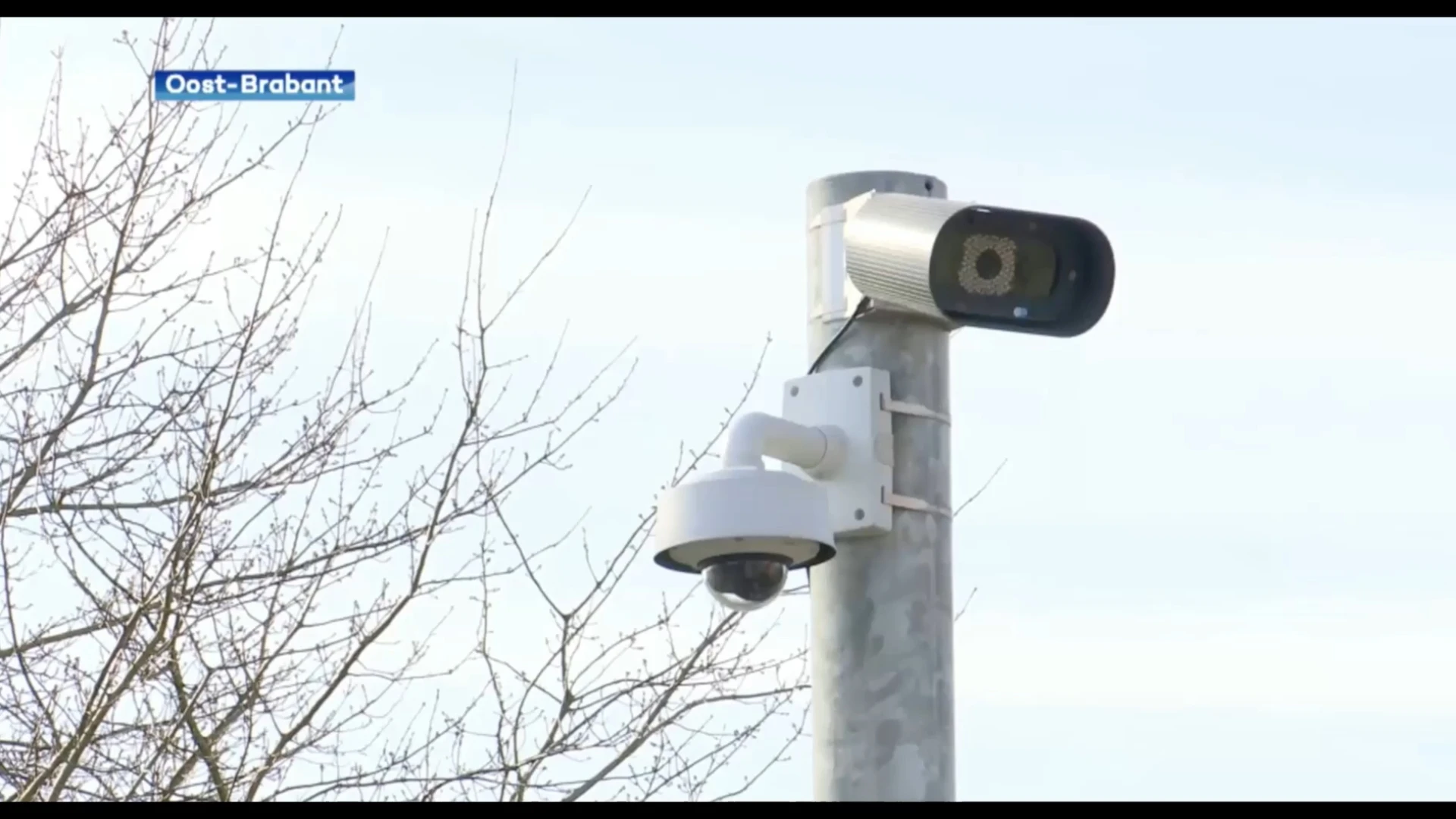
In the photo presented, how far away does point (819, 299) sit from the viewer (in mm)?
4488

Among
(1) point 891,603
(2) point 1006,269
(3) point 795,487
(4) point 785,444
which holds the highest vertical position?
(2) point 1006,269

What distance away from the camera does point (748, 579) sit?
4.12m

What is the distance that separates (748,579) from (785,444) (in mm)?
300

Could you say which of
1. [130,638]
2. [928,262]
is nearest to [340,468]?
[130,638]

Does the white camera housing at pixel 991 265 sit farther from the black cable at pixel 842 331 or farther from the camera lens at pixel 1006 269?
the black cable at pixel 842 331

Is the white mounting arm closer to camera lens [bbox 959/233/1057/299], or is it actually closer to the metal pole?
the metal pole

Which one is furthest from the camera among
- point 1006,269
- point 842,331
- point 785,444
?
point 842,331

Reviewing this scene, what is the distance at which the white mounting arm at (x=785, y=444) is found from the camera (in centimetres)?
416

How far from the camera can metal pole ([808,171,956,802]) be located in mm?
4047

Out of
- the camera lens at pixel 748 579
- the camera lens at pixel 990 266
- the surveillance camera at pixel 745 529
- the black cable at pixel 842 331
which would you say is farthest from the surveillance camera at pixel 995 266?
the camera lens at pixel 748 579

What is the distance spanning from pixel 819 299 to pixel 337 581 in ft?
9.40

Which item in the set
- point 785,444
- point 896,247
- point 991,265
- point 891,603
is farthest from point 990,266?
point 891,603

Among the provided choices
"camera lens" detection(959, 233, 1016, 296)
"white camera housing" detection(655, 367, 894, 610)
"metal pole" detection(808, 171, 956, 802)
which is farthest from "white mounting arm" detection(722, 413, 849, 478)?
"camera lens" detection(959, 233, 1016, 296)

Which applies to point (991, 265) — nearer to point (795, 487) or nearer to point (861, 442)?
point (861, 442)
